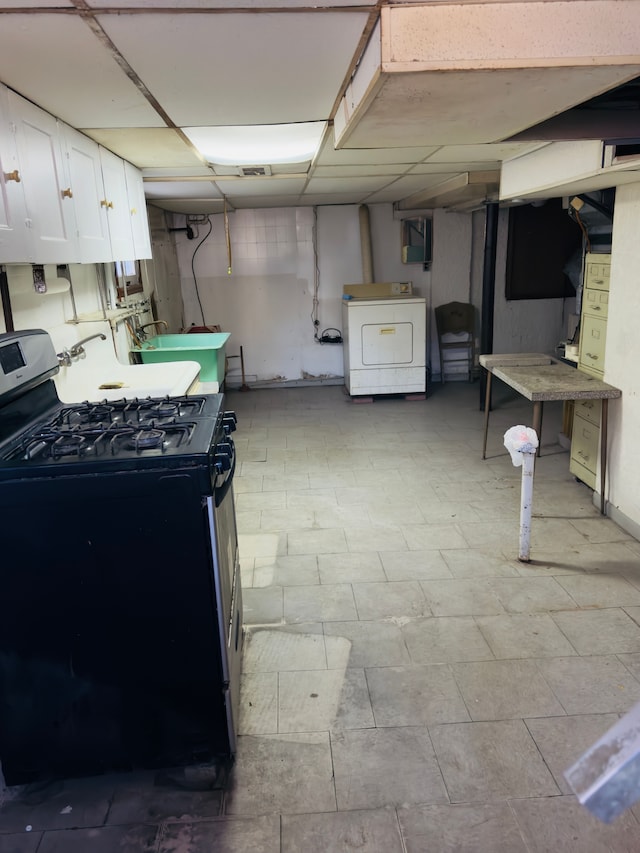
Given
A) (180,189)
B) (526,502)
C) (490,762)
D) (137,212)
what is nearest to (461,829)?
(490,762)

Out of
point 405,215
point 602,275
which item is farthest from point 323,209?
point 602,275

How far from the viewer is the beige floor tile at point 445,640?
2342 millimetres

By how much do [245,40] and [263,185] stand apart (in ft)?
10.2

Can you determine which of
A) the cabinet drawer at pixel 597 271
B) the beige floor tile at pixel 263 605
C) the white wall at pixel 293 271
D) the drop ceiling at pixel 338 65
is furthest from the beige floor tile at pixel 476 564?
the white wall at pixel 293 271

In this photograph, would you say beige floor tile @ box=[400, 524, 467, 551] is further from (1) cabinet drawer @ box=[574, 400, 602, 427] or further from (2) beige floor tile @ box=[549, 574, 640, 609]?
(1) cabinet drawer @ box=[574, 400, 602, 427]

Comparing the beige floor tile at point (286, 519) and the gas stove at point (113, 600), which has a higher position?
the gas stove at point (113, 600)

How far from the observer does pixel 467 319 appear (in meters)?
6.75

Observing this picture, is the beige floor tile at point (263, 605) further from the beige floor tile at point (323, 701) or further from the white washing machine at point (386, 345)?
the white washing machine at point (386, 345)

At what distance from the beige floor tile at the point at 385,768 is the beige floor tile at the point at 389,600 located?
65 centimetres

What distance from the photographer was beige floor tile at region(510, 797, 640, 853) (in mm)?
1585

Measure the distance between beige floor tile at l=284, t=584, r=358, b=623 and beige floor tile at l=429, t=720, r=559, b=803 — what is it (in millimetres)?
730

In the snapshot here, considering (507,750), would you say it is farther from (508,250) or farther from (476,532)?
(508,250)

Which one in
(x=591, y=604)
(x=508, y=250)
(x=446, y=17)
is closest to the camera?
(x=446, y=17)

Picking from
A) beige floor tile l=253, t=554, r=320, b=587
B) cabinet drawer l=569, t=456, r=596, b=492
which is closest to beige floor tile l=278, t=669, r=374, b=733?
beige floor tile l=253, t=554, r=320, b=587
